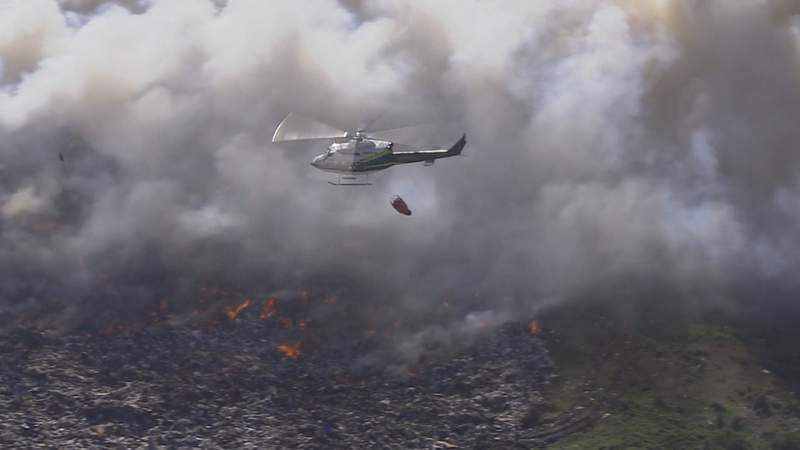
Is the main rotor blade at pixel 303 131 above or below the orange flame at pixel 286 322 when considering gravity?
above

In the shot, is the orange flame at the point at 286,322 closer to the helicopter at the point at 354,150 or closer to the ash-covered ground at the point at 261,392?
the ash-covered ground at the point at 261,392

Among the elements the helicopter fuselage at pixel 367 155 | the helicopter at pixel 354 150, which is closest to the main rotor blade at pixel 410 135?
the helicopter at pixel 354 150

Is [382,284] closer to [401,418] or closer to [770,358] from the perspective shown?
[401,418]

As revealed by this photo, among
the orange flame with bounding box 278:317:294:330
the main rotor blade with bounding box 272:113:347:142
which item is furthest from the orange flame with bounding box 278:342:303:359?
the main rotor blade with bounding box 272:113:347:142

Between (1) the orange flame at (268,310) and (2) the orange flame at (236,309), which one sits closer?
(2) the orange flame at (236,309)

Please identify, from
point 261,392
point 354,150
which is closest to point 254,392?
point 261,392

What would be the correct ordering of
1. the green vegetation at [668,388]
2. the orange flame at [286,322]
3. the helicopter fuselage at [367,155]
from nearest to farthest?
the green vegetation at [668,388] < the orange flame at [286,322] < the helicopter fuselage at [367,155]

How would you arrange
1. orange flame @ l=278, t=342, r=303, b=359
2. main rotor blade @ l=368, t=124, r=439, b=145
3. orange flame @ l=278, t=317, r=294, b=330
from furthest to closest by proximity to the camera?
main rotor blade @ l=368, t=124, r=439, b=145 < orange flame @ l=278, t=317, r=294, b=330 < orange flame @ l=278, t=342, r=303, b=359

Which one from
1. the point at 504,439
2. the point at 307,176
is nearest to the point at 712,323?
the point at 504,439

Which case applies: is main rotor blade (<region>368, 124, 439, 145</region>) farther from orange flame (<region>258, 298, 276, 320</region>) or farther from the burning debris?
the burning debris
